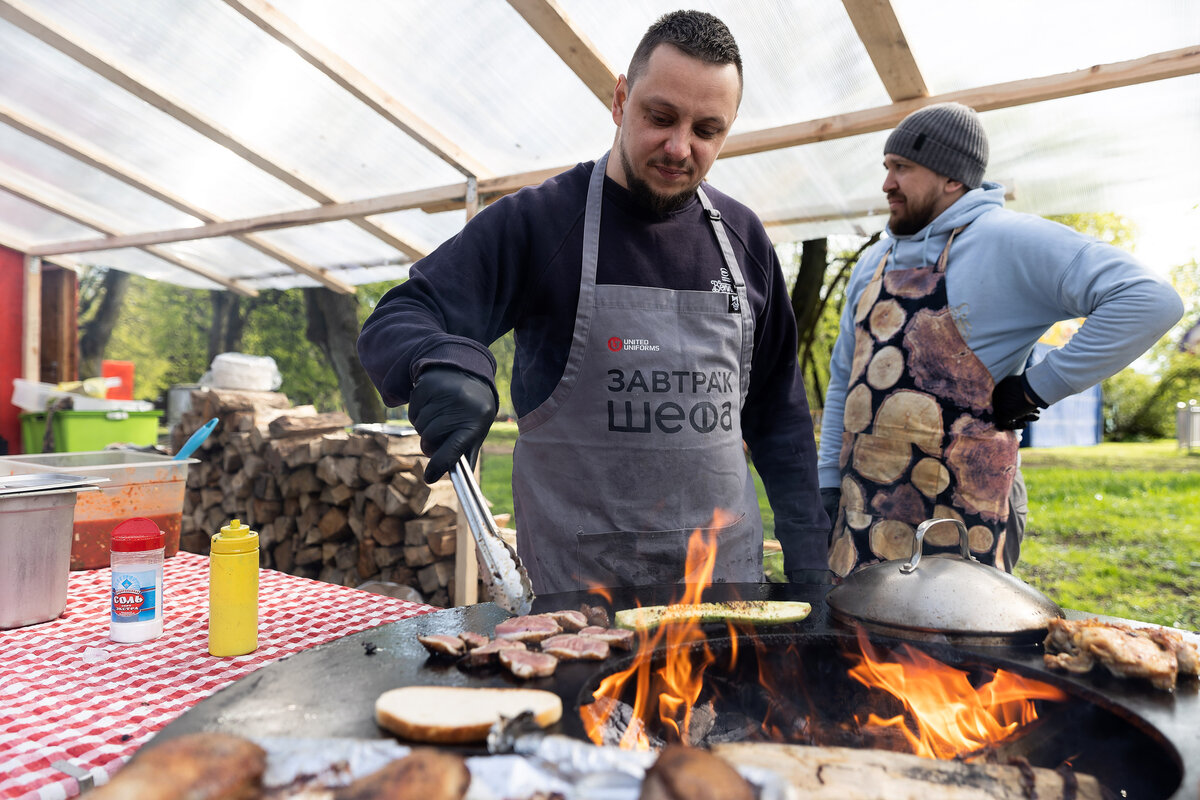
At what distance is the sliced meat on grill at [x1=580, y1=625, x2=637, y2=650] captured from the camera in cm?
129

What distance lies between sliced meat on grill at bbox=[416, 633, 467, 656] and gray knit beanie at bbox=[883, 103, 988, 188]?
2.52 m

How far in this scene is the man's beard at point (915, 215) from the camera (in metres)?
2.88

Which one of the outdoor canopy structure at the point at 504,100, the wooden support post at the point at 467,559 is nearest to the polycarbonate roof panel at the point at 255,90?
the outdoor canopy structure at the point at 504,100

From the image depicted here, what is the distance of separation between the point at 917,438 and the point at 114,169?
6.54 metres

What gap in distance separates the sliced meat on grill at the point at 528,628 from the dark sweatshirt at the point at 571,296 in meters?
0.55

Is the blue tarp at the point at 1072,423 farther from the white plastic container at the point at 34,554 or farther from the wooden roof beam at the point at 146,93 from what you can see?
the white plastic container at the point at 34,554

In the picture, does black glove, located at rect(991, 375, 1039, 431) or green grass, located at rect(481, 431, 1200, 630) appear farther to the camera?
green grass, located at rect(481, 431, 1200, 630)

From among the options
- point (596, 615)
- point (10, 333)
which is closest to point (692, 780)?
point (596, 615)

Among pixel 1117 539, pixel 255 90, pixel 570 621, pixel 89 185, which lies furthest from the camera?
pixel 1117 539

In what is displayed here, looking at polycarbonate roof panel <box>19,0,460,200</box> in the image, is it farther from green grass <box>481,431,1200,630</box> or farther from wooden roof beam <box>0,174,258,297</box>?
green grass <box>481,431,1200,630</box>

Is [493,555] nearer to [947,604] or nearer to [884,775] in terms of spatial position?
[884,775]

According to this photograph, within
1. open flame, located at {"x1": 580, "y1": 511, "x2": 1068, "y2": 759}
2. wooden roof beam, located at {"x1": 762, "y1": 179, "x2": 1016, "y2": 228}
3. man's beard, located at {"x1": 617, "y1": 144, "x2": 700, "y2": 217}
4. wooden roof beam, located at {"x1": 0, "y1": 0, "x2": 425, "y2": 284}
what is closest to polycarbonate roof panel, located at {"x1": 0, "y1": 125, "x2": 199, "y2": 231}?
wooden roof beam, located at {"x1": 0, "y1": 0, "x2": 425, "y2": 284}

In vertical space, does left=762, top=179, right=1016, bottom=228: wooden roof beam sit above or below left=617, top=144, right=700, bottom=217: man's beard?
above

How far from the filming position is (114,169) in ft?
20.4
